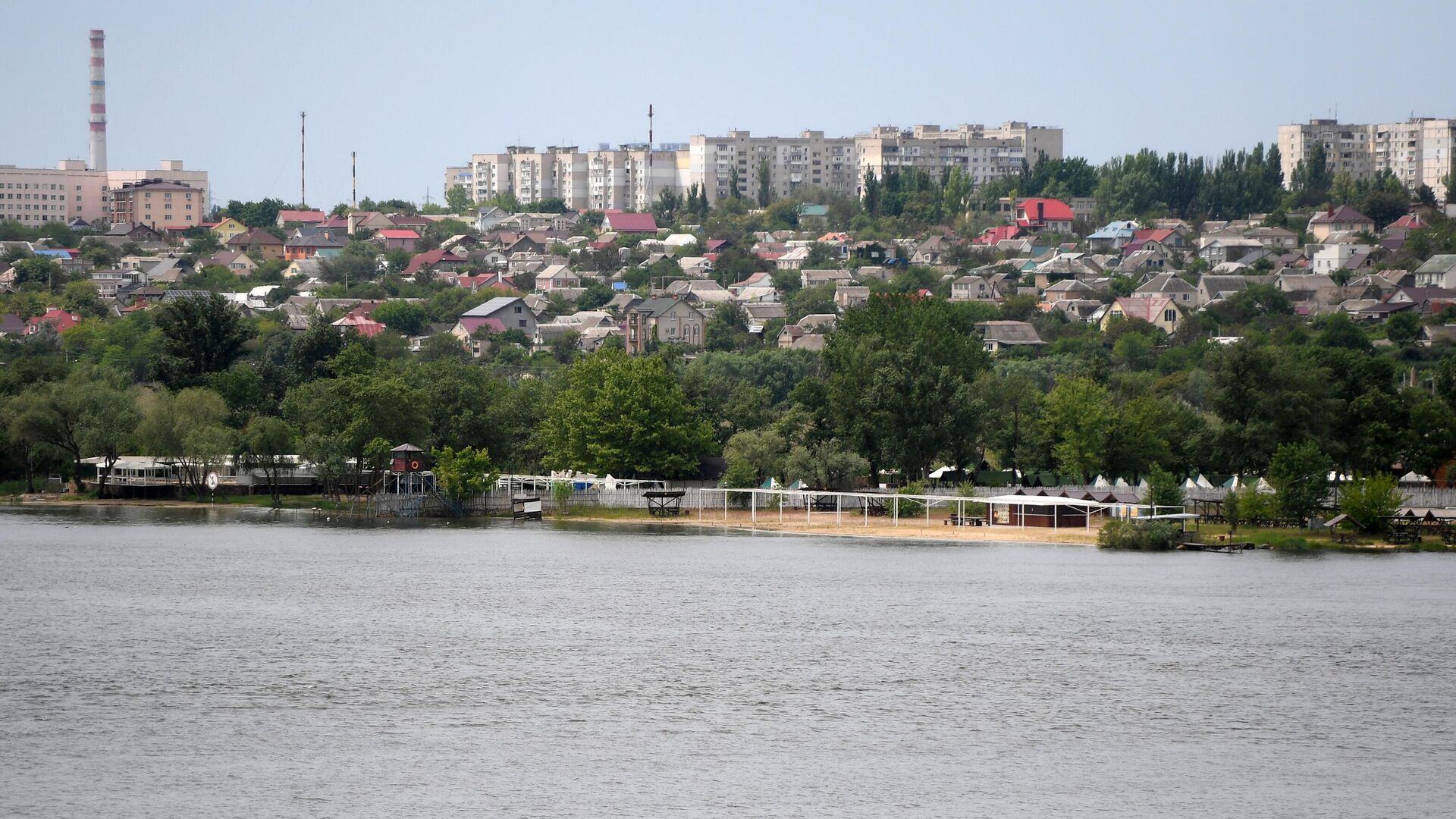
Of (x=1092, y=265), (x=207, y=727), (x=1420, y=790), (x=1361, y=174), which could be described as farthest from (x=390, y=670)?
(x=1361, y=174)

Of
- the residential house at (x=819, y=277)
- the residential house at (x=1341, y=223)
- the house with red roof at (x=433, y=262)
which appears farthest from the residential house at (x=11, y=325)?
the residential house at (x=1341, y=223)

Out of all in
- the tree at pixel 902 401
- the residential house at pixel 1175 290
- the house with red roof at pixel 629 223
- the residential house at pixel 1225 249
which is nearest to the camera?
the tree at pixel 902 401

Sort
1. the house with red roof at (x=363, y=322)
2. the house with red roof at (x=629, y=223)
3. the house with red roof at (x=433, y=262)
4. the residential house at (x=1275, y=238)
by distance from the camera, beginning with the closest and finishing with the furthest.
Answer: the house with red roof at (x=363, y=322) → the residential house at (x=1275, y=238) → the house with red roof at (x=433, y=262) → the house with red roof at (x=629, y=223)

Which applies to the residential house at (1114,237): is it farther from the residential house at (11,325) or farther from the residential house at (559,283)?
the residential house at (11,325)

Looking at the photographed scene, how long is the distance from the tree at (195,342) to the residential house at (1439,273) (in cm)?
9241

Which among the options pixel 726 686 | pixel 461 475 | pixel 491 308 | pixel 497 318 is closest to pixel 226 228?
pixel 491 308

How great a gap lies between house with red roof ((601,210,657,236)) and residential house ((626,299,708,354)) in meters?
52.6

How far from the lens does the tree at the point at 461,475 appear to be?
65188 mm

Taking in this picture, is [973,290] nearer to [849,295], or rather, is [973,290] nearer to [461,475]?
[849,295]

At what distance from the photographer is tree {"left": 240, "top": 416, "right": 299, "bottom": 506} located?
Result: 6694 cm

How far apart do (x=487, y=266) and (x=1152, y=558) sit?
125311 millimetres

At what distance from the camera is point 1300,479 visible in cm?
5384

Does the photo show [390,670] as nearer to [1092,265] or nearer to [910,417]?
[910,417]

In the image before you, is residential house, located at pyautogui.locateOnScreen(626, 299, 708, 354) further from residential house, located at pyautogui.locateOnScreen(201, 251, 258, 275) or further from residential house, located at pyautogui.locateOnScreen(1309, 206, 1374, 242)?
residential house, located at pyautogui.locateOnScreen(1309, 206, 1374, 242)
